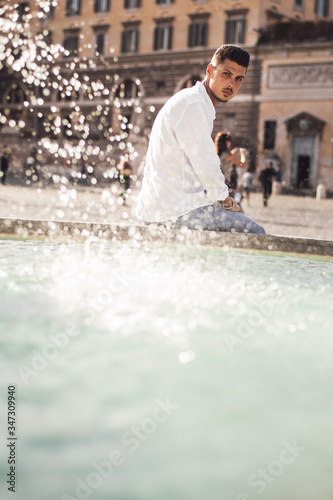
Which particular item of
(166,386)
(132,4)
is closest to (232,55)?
(166,386)

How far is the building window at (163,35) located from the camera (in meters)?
38.7

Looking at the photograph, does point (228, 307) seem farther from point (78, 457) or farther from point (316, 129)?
point (316, 129)

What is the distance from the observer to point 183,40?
38.1 m

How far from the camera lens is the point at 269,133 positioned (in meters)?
36.0

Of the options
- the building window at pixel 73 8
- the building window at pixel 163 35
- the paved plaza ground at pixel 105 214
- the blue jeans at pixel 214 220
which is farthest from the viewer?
the building window at pixel 73 8

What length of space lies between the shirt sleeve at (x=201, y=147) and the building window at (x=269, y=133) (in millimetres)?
31859

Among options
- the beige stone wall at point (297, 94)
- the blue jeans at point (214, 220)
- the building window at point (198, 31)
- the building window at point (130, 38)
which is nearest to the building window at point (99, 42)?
the building window at point (130, 38)

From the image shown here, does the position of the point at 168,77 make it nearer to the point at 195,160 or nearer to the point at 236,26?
the point at 236,26

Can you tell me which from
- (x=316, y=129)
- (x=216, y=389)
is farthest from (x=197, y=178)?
(x=316, y=129)

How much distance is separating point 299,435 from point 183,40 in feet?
124

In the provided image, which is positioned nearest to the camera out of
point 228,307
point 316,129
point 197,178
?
point 228,307

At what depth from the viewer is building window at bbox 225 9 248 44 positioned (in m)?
36.0

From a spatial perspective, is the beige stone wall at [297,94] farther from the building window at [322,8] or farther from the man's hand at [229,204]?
the man's hand at [229,204]

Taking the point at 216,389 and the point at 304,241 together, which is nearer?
the point at 216,389
